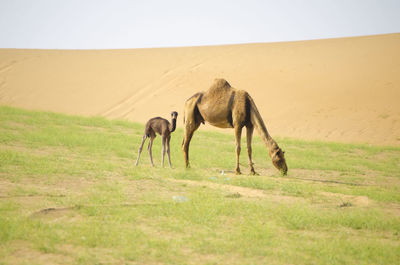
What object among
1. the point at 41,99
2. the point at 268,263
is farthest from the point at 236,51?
the point at 268,263

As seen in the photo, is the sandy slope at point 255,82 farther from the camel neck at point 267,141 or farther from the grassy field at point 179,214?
the grassy field at point 179,214

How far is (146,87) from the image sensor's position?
3791cm

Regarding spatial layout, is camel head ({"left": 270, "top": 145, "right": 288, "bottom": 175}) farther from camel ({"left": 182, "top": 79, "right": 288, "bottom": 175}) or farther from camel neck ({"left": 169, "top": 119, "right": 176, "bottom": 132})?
camel neck ({"left": 169, "top": 119, "right": 176, "bottom": 132})

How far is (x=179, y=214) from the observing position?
7.28m

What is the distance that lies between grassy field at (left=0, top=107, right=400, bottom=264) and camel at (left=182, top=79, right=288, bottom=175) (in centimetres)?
78

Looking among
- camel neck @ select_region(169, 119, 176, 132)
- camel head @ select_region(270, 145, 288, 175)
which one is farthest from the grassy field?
camel neck @ select_region(169, 119, 176, 132)

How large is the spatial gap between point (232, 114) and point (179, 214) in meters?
5.14

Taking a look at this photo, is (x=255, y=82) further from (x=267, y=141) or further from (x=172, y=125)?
(x=172, y=125)

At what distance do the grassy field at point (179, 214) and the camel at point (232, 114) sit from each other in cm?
78

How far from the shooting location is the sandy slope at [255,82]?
2778 centimetres

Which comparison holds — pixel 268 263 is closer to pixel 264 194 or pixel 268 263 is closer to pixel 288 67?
pixel 264 194

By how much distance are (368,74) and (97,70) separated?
25.3 m

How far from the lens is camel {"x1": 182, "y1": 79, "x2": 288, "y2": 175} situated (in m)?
11.6

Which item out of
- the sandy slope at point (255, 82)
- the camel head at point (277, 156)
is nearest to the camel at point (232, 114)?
the camel head at point (277, 156)
